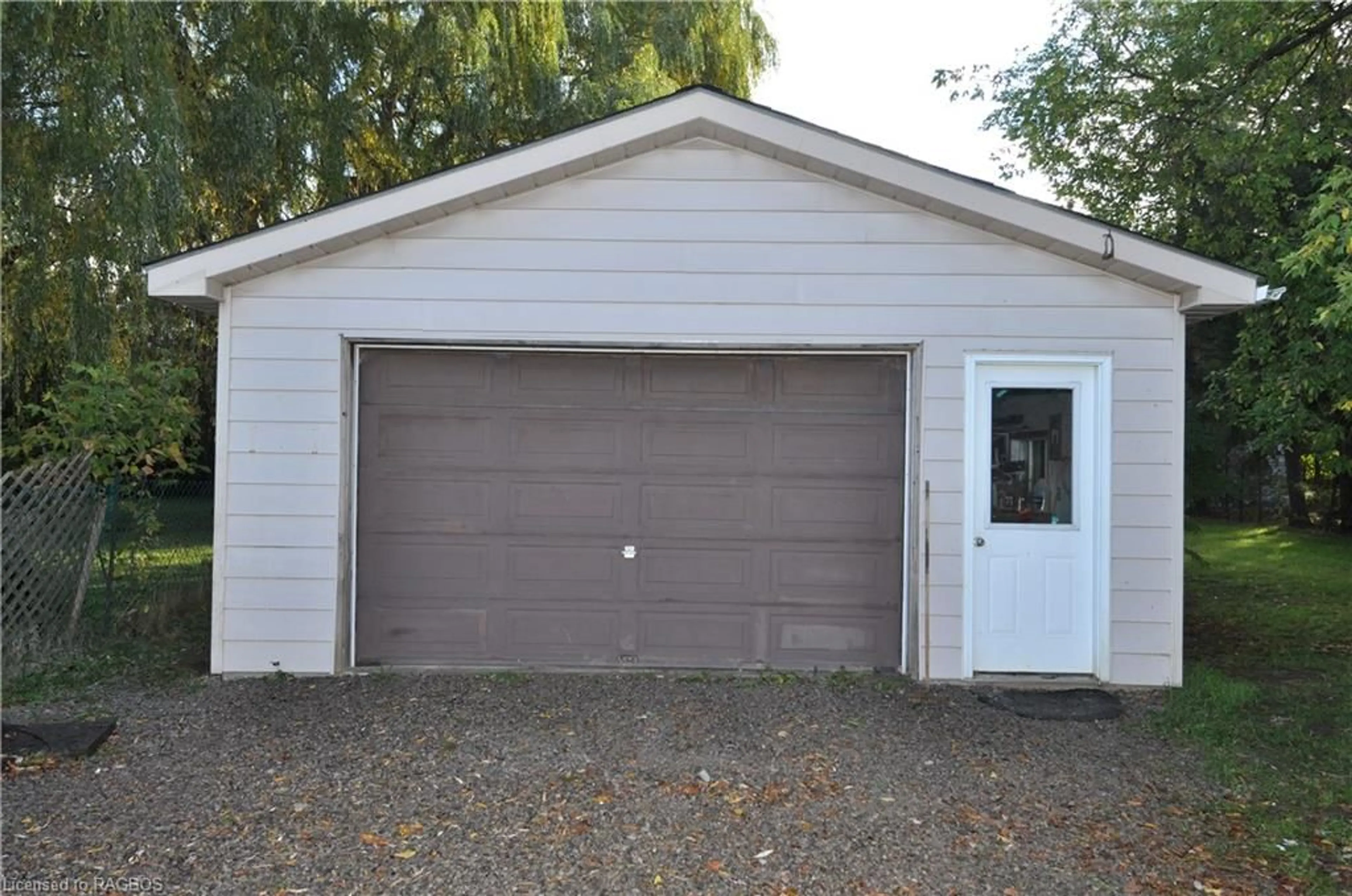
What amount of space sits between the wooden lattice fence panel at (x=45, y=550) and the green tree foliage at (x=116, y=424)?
0.19 metres

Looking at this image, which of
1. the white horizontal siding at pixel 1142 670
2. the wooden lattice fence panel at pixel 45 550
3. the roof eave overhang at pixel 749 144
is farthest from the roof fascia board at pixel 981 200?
the wooden lattice fence panel at pixel 45 550

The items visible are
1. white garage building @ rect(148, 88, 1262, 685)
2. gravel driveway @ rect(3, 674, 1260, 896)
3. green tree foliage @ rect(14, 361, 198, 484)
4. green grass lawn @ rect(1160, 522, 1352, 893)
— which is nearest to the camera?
gravel driveway @ rect(3, 674, 1260, 896)

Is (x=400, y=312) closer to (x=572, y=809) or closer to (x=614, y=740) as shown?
(x=614, y=740)

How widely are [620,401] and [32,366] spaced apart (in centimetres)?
667

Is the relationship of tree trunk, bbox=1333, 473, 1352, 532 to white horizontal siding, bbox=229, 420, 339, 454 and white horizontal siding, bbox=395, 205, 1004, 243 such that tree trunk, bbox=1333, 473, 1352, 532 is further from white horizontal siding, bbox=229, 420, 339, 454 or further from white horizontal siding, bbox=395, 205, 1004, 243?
white horizontal siding, bbox=229, 420, 339, 454

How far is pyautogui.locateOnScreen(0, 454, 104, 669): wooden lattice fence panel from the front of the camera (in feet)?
20.1

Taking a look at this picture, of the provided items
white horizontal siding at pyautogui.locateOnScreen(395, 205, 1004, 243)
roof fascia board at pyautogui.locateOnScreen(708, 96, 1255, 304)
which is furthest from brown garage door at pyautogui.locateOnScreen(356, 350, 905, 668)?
roof fascia board at pyautogui.locateOnScreen(708, 96, 1255, 304)

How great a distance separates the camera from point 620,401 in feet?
20.5

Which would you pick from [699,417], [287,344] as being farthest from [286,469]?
[699,417]

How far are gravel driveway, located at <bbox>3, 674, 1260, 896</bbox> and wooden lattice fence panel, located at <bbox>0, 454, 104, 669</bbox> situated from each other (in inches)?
47.8

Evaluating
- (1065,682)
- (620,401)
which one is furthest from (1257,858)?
(620,401)

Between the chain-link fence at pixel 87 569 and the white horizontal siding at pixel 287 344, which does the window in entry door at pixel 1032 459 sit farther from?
the chain-link fence at pixel 87 569

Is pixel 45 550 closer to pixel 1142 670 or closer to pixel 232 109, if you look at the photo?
pixel 232 109

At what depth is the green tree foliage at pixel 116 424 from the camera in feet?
22.3
